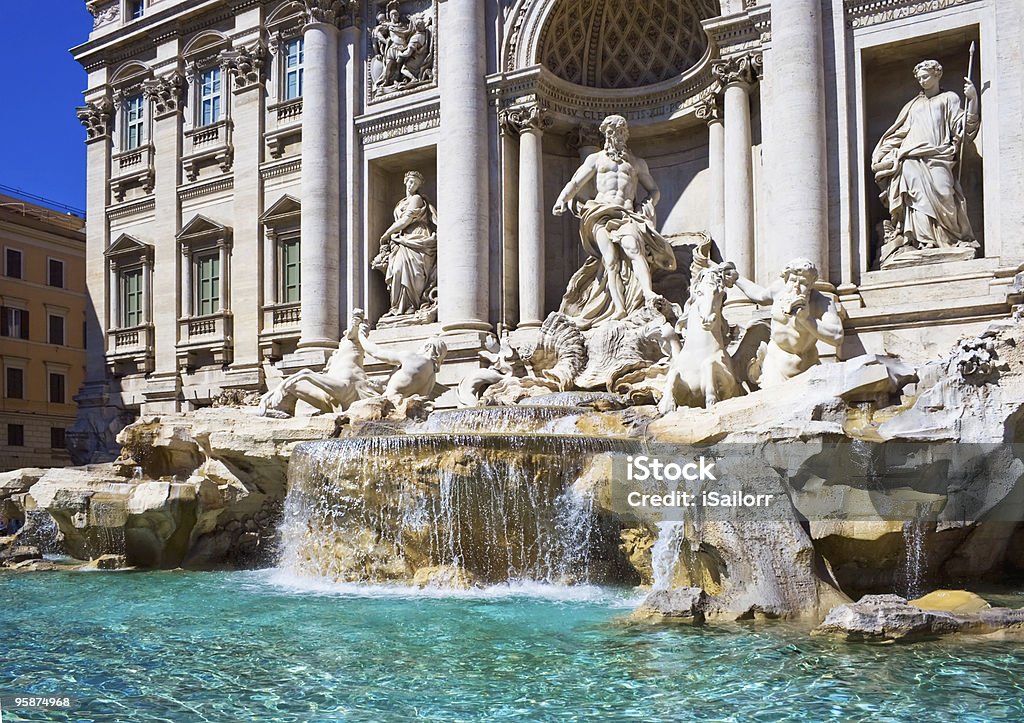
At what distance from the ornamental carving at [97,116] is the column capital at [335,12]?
800cm

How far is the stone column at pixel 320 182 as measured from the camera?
19719 mm

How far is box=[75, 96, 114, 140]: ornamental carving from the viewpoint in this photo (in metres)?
25.3

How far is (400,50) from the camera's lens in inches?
773

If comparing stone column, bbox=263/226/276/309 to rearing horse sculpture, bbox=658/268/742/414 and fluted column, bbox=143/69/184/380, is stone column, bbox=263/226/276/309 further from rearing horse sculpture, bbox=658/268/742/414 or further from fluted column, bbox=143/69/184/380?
rearing horse sculpture, bbox=658/268/742/414

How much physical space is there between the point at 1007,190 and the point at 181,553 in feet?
41.0

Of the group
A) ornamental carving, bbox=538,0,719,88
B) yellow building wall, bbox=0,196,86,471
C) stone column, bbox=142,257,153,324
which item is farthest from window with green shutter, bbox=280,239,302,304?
yellow building wall, bbox=0,196,86,471

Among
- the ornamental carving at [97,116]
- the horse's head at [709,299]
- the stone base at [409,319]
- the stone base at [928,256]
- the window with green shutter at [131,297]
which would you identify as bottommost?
the horse's head at [709,299]

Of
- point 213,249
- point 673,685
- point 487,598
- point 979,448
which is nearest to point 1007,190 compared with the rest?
point 979,448

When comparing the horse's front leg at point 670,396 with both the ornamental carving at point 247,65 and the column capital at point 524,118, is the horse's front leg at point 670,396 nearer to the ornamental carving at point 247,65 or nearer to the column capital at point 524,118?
the column capital at point 524,118

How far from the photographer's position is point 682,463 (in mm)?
9008

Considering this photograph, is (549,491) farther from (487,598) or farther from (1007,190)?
(1007,190)

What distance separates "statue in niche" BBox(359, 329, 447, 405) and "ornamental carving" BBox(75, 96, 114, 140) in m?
14.0

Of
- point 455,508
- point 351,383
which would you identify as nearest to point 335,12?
point 351,383

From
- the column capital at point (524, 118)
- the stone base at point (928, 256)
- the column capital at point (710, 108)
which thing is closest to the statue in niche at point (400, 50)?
the column capital at point (524, 118)
